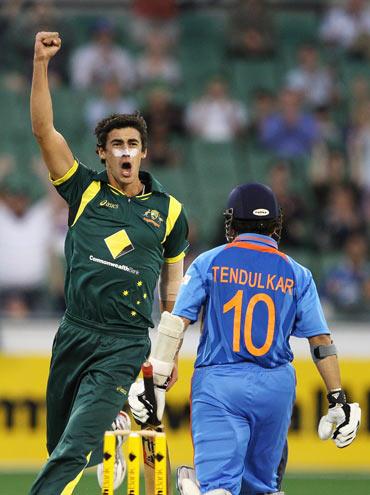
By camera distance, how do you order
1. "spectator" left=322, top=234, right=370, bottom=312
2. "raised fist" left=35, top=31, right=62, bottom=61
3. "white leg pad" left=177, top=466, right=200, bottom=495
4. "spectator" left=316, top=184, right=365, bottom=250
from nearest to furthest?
"white leg pad" left=177, top=466, right=200, bottom=495
"raised fist" left=35, top=31, right=62, bottom=61
"spectator" left=322, top=234, right=370, bottom=312
"spectator" left=316, top=184, right=365, bottom=250

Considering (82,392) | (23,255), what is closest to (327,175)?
(23,255)

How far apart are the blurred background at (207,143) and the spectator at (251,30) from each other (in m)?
0.02

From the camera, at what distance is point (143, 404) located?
6328 mm

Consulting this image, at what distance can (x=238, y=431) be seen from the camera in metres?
6.13

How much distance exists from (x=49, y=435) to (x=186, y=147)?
8.52 meters

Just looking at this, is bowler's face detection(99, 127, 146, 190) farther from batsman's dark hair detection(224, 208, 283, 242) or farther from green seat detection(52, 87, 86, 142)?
green seat detection(52, 87, 86, 142)

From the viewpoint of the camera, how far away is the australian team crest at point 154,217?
726cm

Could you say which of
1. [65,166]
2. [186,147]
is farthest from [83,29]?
[65,166]

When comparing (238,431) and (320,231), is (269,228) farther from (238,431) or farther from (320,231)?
(320,231)

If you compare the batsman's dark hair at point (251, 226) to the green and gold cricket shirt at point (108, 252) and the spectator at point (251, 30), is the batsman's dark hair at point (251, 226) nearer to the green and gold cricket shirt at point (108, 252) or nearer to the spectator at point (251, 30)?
the green and gold cricket shirt at point (108, 252)

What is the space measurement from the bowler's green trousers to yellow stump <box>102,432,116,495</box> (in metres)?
0.83

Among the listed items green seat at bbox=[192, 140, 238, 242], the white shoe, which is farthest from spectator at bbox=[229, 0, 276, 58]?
the white shoe

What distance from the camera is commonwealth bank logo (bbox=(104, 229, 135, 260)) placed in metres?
7.11

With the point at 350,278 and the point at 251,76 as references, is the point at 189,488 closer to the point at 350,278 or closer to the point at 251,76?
the point at 350,278
